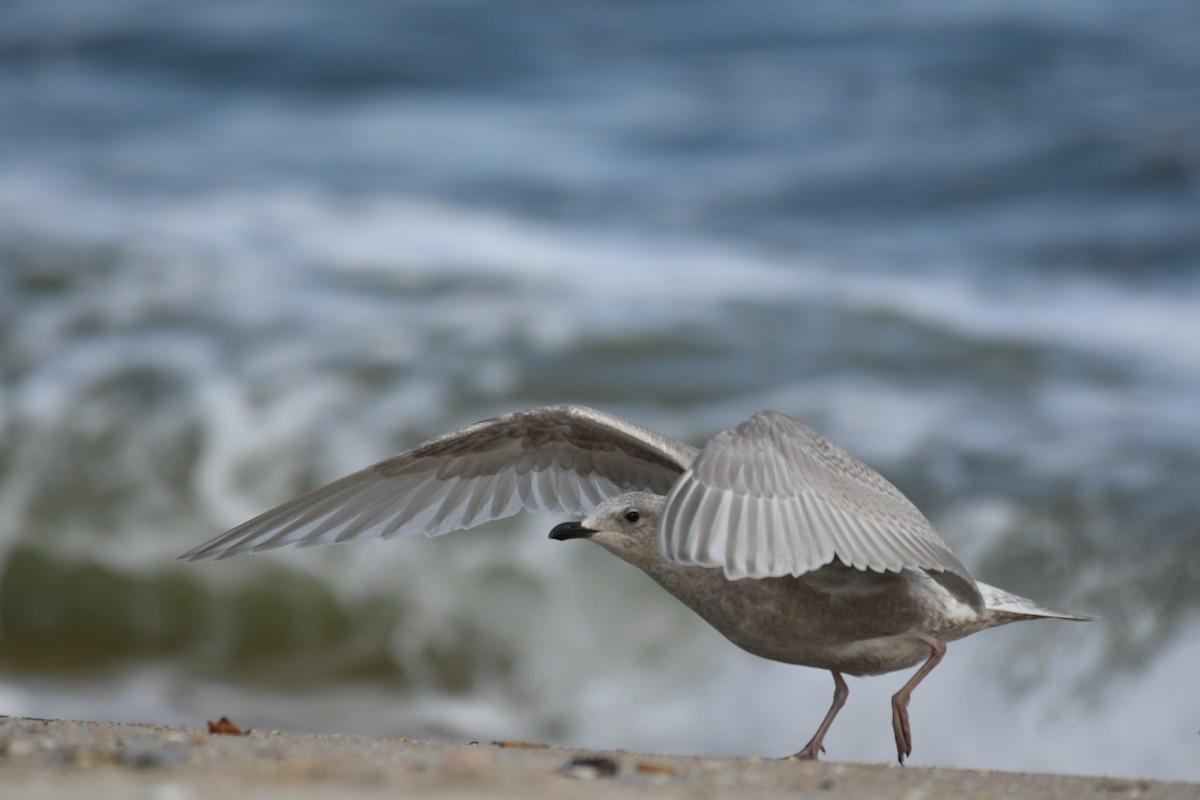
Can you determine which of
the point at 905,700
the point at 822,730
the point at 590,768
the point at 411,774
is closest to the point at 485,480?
the point at 822,730

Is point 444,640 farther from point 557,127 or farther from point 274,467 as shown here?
point 557,127

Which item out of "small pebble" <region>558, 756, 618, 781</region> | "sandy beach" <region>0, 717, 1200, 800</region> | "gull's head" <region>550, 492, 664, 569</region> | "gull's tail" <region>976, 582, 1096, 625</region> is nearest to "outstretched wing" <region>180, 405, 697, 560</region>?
"gull's head" <region>550, 492, 664, 569</region>

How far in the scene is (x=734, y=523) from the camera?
442 centimetres

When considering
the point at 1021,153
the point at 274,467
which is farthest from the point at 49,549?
the point at 1021,153

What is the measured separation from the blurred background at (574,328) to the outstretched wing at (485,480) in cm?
312

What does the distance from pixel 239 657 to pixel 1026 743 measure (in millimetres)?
5024

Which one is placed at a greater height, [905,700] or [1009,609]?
[1009,609]

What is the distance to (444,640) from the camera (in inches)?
399

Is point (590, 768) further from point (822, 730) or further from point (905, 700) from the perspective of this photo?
point (905, 700)

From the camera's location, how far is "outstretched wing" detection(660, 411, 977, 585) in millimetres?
4332

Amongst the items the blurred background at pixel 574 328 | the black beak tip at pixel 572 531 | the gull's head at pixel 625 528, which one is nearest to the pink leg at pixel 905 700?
the gull's head at pixel 625 528

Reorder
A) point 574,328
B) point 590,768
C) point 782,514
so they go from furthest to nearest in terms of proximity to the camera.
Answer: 1. point 574,328
2. point 782,514
3. point 590,768

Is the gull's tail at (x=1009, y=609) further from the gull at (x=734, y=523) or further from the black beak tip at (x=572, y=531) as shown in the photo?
the black beak tip at (x=572, y=531)

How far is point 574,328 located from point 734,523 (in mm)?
9723
